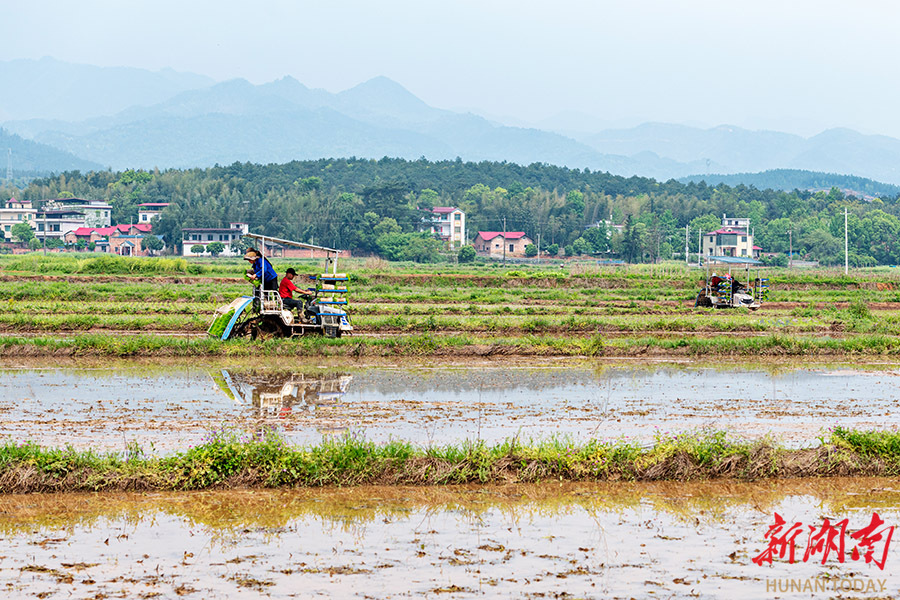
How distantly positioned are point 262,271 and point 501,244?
107 m

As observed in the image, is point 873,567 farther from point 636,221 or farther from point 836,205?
point 836,205

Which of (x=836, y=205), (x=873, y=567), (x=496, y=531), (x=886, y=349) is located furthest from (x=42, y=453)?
(x=836, y=205)

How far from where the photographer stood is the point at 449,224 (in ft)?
427

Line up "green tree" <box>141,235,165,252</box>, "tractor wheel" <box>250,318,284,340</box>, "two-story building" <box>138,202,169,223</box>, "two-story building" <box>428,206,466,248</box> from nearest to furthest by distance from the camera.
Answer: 1. "tractor wheel" <box>250,318,284,340</box>
2. "green tree" <box>141,235,165,252</box>
3. "two-story building" <box>428,206,466,248</box>
4. "two-story building" <box>138,202,169,223</box>

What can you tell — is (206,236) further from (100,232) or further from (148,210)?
(148,210)

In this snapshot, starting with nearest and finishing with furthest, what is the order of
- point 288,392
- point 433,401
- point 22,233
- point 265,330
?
point 433,401
point 288,392
point 265,330
point 22,233

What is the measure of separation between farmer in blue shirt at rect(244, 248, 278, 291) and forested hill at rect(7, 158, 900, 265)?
3491 inches

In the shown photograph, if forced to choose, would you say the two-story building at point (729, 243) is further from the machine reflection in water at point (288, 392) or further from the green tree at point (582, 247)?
the machine reflection in water at point (288, 392)

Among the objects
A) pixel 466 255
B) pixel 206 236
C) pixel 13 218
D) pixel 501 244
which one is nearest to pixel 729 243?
pixel 501 244

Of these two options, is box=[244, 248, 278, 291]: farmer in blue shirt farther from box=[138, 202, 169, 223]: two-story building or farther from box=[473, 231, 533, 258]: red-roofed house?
box=[138, 202, 169, 223]: two-story building

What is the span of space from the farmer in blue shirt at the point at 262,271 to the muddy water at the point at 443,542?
10.2 m

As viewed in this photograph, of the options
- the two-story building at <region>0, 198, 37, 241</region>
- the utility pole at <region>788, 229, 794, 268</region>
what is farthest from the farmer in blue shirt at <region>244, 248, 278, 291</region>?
the two-story building at <region>0, 198, 37, 241</region>

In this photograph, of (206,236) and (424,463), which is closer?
(424,463)

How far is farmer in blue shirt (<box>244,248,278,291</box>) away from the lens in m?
19.0
